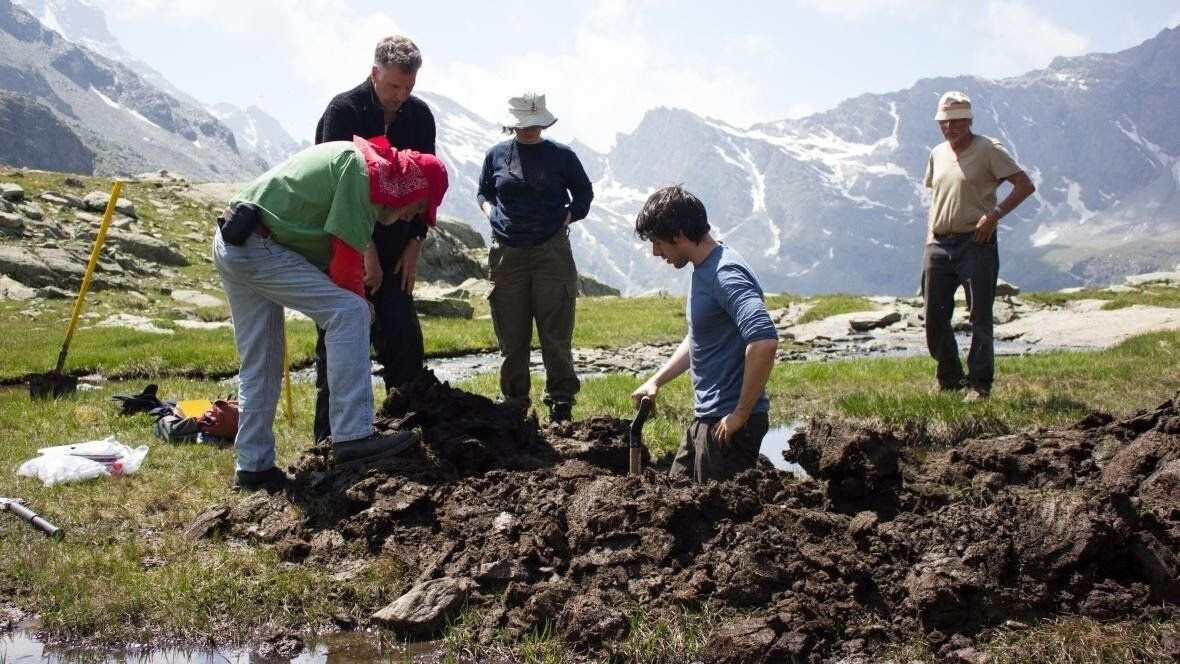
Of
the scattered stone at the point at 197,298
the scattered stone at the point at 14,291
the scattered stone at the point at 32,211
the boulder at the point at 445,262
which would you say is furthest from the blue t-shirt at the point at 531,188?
the boulder at the point at 445,262

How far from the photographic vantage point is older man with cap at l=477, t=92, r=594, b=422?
9031 mm

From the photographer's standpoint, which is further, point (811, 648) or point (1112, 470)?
point (1112, 470)

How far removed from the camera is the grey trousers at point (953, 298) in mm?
9805

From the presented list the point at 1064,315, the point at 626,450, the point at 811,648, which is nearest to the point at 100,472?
the point at 626,450

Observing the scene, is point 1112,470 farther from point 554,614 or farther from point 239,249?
point 239,249

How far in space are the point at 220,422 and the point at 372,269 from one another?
2.42 m

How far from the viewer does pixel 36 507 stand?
21.4 feet

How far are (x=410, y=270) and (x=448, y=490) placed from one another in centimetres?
235

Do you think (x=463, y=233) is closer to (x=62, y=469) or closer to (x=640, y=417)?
(x=62, y=469)

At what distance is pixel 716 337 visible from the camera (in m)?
6.08

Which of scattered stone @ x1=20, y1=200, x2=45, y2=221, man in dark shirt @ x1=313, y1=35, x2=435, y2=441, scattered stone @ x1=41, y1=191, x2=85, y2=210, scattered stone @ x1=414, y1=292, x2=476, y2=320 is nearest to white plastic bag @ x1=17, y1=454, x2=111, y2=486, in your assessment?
man in dark shirt @ x1=313, y1=35, x2=435, y2=441

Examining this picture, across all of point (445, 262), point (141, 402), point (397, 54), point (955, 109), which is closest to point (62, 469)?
point (141, 402)

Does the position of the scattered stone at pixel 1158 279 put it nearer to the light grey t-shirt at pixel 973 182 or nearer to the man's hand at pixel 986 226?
the light grey t-shirt at pixel 973 182

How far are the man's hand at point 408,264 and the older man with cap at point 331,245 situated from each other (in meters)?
1.07
